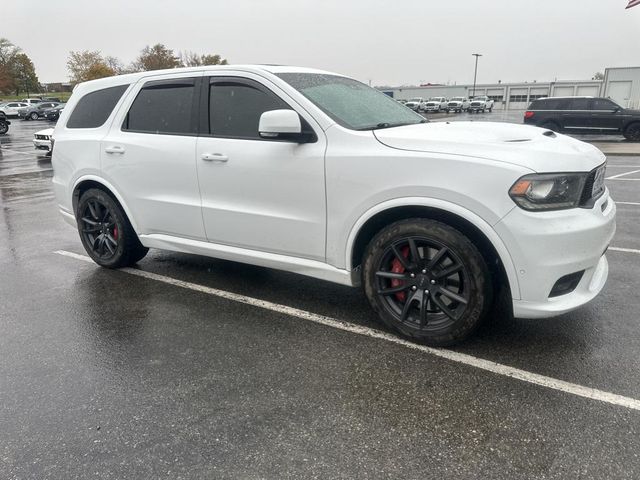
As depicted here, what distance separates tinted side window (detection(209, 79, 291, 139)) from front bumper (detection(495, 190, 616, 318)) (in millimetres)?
1868

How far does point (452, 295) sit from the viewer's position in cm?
318

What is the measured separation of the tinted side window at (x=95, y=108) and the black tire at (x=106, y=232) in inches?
27.3

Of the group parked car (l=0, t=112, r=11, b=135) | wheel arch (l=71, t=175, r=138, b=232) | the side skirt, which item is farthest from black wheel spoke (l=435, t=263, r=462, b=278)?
parked car (l=0, t=112, r=11, b=135)

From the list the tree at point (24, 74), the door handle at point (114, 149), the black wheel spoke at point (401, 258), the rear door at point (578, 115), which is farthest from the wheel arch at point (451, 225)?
the tree at point (24, 74)

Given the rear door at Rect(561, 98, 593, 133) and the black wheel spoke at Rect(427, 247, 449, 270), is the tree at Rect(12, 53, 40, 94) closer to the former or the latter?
the rear door at Rect(561, 98, 593, 133)

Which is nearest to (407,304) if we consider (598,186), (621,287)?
(598,186)

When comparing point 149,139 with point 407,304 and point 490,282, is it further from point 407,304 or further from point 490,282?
point 490,282

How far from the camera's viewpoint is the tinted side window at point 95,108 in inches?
192

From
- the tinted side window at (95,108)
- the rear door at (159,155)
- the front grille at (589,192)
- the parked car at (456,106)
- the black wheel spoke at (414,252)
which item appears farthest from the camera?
the parked car at (456,106)

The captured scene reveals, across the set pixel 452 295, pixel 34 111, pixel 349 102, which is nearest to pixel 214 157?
pixel 349 102

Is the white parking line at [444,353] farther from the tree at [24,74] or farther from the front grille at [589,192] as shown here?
the tree at [24,74]

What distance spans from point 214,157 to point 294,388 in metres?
1.97

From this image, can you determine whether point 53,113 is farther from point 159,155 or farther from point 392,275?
point 392,275

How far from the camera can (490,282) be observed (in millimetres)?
3082
